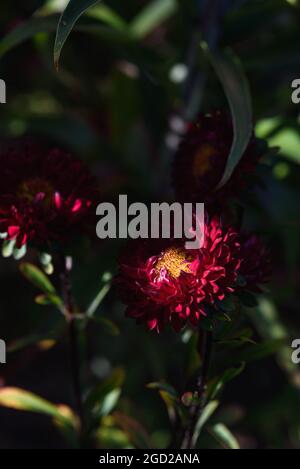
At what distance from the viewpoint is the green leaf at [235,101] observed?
784 mm

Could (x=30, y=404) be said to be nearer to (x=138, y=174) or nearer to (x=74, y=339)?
(x=74, y=339)

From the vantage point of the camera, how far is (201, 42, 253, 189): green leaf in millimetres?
784

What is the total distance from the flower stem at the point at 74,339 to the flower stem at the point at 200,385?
0.56ft

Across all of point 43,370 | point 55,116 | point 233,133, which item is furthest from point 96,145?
point 233,133

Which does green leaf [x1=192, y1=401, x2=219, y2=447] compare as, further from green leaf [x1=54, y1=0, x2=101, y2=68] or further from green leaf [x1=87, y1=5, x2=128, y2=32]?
green leaf [x1=87, y1=5, x2=128, y2=32]

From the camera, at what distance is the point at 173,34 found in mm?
1743

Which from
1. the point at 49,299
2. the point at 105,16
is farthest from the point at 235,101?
the point at 105,16

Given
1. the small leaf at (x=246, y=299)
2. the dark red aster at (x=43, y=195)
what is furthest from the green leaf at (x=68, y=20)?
the small leaf at (x=246, y=299)

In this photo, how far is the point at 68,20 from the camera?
81 cm

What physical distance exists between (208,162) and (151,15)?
2.87 feet

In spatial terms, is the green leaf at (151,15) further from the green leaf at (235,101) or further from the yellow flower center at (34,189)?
the yellow flower center at (34,189)

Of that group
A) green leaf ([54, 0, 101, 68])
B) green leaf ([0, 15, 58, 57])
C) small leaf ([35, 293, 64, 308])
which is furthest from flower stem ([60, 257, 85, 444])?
green leaf ([0, 15, 58, 57])

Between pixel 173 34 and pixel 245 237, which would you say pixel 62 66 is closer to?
pixel 173 34

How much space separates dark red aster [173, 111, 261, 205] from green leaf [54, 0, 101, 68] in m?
0.19
